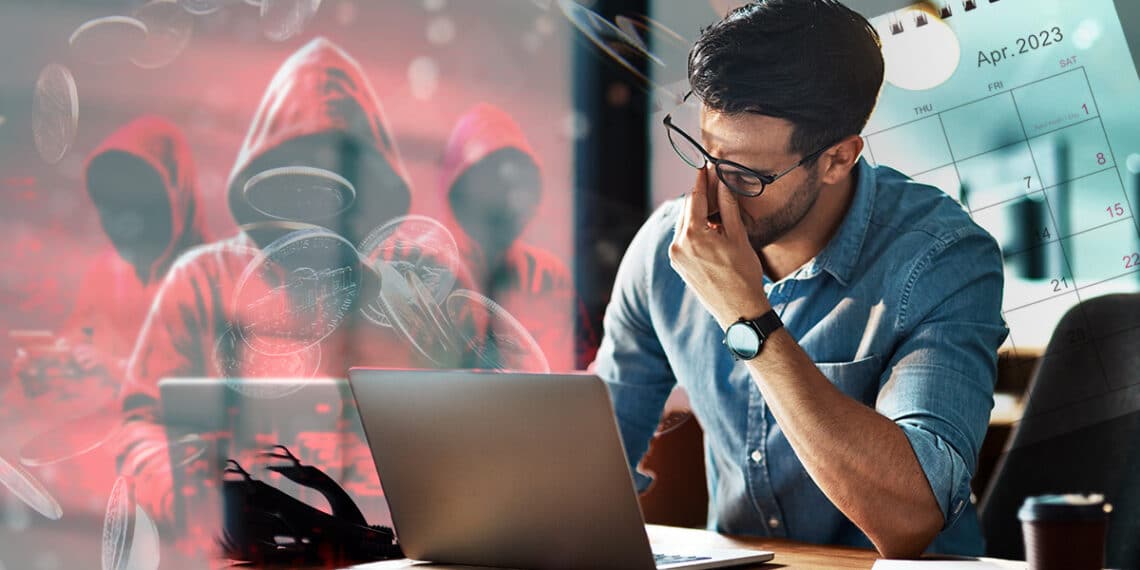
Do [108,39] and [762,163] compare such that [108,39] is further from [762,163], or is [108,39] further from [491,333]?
[762,163]

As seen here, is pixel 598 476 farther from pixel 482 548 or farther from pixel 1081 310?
pixel 1081 310

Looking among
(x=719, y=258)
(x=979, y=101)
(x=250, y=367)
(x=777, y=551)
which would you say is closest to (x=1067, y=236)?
(x=979, y=101)

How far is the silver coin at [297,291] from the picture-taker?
1.82 metres

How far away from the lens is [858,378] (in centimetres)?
109

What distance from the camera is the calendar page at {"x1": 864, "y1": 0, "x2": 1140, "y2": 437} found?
150cm

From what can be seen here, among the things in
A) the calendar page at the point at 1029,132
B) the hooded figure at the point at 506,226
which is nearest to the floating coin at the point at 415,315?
the hooded figure at the point at 506,226

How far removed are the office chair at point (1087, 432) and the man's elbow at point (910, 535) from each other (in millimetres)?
398

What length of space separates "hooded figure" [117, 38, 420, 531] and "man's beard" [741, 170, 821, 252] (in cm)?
93

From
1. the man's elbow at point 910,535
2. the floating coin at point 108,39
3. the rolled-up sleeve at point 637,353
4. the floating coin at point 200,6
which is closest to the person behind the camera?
the man's elbow at point 910,535

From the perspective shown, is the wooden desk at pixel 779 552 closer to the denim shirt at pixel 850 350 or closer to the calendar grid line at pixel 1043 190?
the denim shirt at pixel 850 350

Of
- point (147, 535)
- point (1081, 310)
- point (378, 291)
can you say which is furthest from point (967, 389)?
point (147, 535)

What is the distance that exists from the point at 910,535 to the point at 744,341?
0.24m

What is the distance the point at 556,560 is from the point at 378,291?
4.47 ft

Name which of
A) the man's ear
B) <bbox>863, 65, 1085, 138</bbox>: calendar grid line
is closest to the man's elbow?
the man's ear
